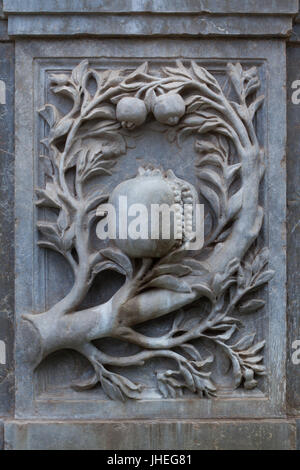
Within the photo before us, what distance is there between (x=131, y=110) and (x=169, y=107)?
172mm

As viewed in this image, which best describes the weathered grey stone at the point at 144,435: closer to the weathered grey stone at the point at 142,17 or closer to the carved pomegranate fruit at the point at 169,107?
the carved pomegranate fruit at the point at 169,107

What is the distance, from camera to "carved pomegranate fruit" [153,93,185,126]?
3078 mm

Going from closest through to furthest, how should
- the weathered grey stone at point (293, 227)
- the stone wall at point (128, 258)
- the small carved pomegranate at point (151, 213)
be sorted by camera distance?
the small carved pomegranate at point (151, 213), the stone wall at point (128, 258), the weathered grey stone at point (293, 227)

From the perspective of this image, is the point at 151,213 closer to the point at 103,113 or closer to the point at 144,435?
the point at 103,113

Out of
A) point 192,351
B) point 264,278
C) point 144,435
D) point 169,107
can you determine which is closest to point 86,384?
point 144,435

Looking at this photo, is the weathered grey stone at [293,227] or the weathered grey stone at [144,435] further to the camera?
the weathered grey stone at [293,227]

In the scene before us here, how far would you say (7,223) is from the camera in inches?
126

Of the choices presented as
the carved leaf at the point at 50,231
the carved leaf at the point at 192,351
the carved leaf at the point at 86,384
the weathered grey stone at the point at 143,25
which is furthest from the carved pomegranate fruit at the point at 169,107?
the carved leaf at the point at 86,384

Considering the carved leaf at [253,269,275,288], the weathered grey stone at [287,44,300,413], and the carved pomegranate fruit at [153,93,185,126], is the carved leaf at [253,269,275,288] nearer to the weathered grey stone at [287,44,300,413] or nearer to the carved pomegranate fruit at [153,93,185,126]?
the weathered grey stone at [287,44,300,413]

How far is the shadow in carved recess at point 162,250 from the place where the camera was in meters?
3.07

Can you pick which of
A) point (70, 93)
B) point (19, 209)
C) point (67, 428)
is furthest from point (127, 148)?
point (67, 428)

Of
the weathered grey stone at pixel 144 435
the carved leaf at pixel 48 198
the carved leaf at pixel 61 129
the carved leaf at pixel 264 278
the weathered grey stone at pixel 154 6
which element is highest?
the weathered grey stone at pixel 154 6

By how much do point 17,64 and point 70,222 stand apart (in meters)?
0.78

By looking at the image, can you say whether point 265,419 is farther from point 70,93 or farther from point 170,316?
point 70,93
